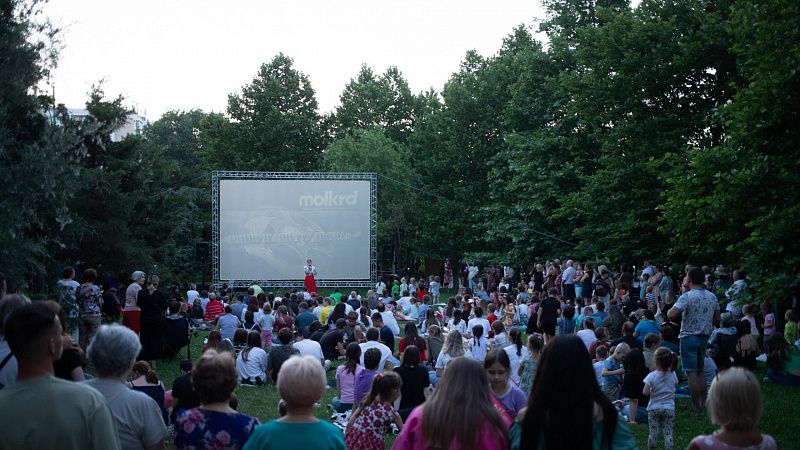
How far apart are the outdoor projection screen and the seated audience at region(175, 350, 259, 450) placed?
2824cm

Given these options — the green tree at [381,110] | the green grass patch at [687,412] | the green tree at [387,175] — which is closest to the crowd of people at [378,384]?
the green grass patch at [687,412]

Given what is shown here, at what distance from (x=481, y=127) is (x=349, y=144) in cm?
830

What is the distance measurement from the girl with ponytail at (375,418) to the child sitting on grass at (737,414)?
106 inches

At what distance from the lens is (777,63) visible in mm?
14828

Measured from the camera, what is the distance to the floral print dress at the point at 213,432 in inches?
158

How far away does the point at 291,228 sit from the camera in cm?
3269

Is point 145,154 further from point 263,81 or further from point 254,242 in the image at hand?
point 263,81

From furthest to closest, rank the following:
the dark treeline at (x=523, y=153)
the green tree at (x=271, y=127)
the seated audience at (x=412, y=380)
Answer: the green tree at (x=271, y=127) < the dark treeline at (x=523, y=153) < the seated audience at (x=412, y=380)

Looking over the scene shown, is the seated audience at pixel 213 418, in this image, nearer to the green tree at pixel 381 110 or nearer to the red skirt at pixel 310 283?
the red skirt at pixel 310 283

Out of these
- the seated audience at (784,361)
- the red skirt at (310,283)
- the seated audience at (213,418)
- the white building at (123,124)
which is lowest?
the seated audience at (784,361)

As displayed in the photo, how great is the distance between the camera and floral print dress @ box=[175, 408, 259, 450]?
401cm

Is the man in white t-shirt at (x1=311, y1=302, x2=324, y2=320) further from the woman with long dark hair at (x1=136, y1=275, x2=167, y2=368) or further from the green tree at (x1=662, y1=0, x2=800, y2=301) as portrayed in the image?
the green tree at (x1=662, y1=0, x2=800, y2=301)

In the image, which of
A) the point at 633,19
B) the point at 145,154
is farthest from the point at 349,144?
the point at 633,19

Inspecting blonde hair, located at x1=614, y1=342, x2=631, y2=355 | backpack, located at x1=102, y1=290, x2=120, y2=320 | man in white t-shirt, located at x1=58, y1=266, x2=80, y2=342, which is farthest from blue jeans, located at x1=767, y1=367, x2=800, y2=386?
backpack, located at x1=102, y1=290, x2=120, y2=320
